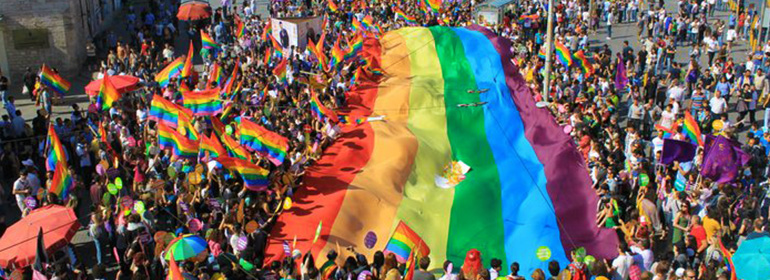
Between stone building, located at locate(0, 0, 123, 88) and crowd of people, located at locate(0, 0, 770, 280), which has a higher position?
stone building, located at locate(0, 0, 123, 88)

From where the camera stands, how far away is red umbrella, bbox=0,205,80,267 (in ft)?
33.0

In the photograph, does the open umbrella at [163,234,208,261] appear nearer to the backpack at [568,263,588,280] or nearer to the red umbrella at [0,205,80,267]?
the red umbrella at [0,205,80,267]

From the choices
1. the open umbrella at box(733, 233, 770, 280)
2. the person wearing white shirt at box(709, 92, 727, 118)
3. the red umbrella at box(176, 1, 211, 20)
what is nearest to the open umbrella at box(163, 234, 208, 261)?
the open umbrella at box(733, 233, 770, 280)

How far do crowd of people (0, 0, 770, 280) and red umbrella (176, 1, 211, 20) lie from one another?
1.41 meters

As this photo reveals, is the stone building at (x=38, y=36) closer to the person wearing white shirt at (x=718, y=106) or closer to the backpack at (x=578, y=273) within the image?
the person wearing white shirt at (x=718, y=106)

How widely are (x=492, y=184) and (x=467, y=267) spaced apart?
13.1 feet

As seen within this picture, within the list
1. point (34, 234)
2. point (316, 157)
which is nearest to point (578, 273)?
point (316, 157)

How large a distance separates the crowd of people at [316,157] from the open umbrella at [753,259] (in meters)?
0.27

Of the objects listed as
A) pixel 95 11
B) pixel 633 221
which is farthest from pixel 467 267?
pixel 95 11

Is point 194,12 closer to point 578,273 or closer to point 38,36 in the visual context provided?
point 38,36

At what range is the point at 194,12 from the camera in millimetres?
26297

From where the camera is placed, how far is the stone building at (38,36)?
2297cm

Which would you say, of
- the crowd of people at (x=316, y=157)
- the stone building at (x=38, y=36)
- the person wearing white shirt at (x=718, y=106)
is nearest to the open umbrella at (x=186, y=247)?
the crowd of people at (x=316, y=157)

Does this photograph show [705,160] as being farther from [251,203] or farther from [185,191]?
[185,191]
